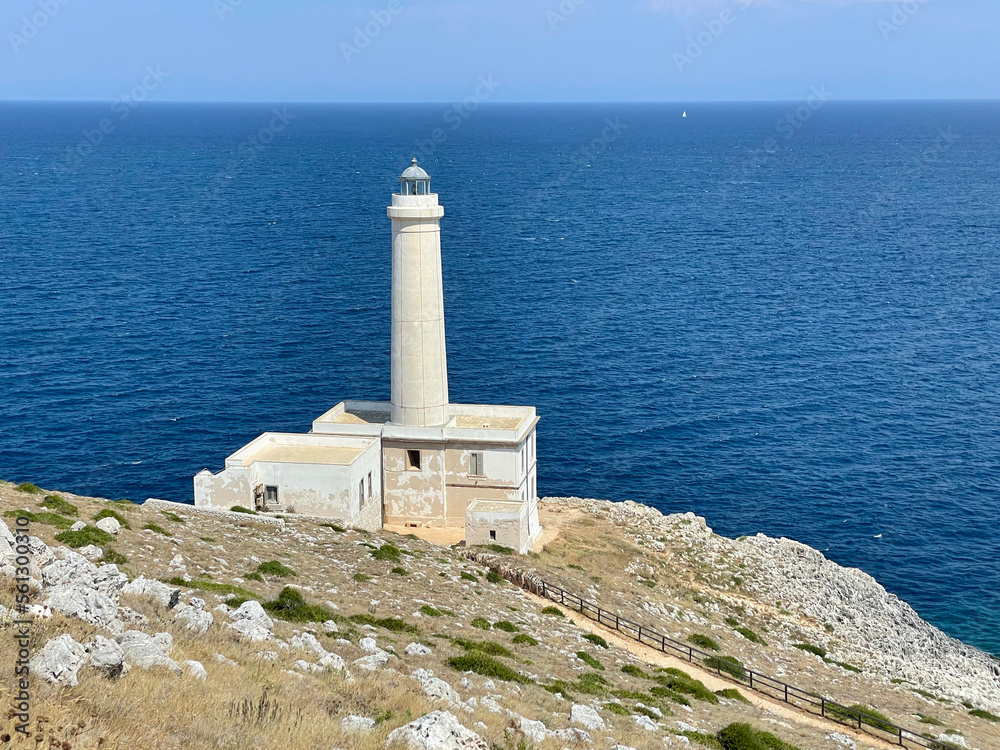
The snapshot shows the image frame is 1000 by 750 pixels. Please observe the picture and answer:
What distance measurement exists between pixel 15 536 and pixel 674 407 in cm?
6557

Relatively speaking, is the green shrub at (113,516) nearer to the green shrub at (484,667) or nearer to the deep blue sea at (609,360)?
the green shrub at (484,667)

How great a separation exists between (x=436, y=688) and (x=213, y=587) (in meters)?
10.2

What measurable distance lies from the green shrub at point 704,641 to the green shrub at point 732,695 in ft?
21.0

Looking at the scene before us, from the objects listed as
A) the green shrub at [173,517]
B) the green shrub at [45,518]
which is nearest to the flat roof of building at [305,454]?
the green shrub at [173,517]

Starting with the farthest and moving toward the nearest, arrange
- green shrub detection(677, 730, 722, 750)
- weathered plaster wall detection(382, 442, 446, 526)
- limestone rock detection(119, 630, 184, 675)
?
weathered plaster wall detection(382, 442, 446, 526)
green shrub detection(677, 730, 722, 750)
limestone rock detection(119, 630, 184, 675)

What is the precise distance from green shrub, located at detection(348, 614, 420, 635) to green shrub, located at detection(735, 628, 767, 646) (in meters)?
18.9

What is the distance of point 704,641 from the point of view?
138 ft

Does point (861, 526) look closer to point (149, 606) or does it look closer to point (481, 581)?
point (481, 581)

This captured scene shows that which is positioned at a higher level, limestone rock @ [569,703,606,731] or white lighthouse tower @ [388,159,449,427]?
white lighthouse tower @ [388,159,449,427]

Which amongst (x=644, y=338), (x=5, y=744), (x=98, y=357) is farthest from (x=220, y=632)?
(x=644, y=338)

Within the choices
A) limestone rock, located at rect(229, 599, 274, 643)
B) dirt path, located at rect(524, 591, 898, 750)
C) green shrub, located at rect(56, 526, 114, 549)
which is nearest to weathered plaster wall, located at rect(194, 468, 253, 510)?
green shrub, located at rect(56, 526, 114, 549)

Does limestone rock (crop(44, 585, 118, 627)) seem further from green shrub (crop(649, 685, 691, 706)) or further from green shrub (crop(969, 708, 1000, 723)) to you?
green shrub (crop(969, 708, 1000, 723))

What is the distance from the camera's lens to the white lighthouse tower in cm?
4950

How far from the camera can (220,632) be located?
915 inches
